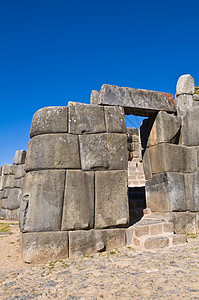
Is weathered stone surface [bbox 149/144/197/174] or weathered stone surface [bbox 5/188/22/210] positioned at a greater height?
weathered stone surface [bbox 149/144/197/174]

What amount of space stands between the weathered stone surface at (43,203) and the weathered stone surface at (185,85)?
12.4 feet

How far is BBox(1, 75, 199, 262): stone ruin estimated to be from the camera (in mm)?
4469

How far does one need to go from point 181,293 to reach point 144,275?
2.10 feet

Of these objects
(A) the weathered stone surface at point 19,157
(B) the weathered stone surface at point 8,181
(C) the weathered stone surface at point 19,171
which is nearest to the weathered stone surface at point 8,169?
(B) the weathered stone surface at point 8,181

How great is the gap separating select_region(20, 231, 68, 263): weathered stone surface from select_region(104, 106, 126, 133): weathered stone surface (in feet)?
7.29

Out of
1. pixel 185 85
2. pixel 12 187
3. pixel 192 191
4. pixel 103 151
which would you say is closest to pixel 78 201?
pixel 103 151

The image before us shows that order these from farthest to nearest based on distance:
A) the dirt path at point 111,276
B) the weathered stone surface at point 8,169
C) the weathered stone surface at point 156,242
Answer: the weathered stone surface at point 8,169
the weathered stone surface at point 156,242
the dirt path at point 111,276

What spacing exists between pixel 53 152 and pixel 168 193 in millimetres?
2732

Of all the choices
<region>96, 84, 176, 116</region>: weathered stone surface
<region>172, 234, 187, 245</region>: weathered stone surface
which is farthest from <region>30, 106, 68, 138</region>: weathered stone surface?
<region>172, 234, 187, 245</region>: weathered stone surface

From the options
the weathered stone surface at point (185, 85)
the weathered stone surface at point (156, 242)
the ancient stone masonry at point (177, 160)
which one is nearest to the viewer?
the weathered stone surface at point (156, 242)

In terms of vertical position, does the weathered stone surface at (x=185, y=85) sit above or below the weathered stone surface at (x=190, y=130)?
above

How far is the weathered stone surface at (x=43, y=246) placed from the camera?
424 centimetres

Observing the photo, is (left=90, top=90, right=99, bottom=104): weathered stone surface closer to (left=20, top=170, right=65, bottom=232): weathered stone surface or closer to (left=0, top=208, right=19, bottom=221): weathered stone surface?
(left=20, top=170, right=65, bottom=232): weathered stone surface

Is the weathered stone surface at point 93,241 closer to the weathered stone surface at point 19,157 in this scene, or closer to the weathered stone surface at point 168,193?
the weathered stone surface at point 168,193
